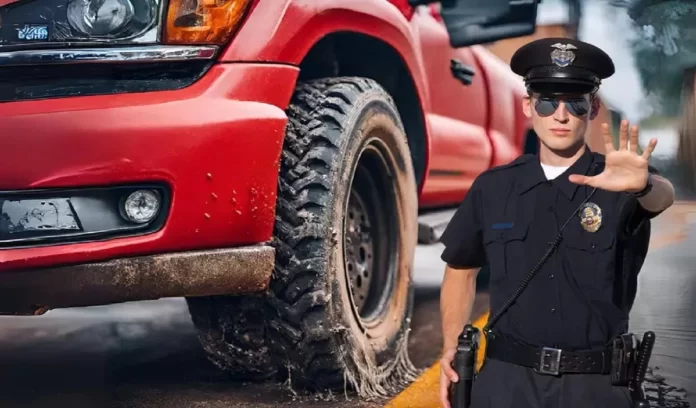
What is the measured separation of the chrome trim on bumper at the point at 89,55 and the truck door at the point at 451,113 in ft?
4.67

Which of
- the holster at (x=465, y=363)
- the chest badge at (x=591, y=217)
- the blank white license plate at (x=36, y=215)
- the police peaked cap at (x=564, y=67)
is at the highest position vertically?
the police peaked cap at (x=564, y=67)

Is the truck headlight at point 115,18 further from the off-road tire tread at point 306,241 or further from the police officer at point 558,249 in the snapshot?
the police officer at point 558,249

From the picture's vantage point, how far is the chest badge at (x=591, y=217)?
2.13 m

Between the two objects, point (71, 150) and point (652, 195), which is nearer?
point (652, 195)

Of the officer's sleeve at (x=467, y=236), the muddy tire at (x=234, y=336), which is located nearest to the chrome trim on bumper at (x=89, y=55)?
the muddy tire at (x=234, y=336)

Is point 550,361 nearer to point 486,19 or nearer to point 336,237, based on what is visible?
point 336,237

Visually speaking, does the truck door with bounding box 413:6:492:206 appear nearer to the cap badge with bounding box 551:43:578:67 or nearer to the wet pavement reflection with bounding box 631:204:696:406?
the wet pavement reflection with bounding box 631:204:696:406

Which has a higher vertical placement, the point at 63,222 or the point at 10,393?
the point at 63,222

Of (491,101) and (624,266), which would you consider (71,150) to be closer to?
(624,266)

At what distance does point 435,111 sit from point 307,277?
4.40ft

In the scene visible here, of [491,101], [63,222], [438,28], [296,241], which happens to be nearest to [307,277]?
[296,241]

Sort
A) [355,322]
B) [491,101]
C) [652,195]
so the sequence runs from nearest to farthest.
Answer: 1. [652,195]
2. [355,322]
3. [491,101]

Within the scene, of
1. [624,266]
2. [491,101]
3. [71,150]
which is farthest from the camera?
[491,101]

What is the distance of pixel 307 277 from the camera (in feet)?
10.1
